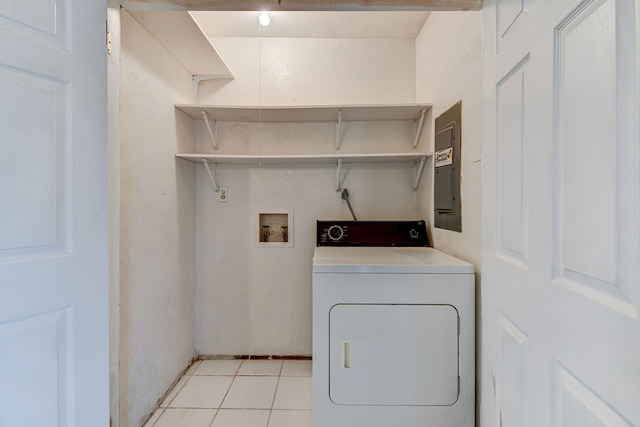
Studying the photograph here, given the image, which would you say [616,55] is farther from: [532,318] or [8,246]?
[8,246]

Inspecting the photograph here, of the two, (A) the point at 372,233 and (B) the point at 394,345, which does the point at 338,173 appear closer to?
(A) the point at 372,233

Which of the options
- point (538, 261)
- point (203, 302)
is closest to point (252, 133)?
point (203, 302)

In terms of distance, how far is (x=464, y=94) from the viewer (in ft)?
4.68

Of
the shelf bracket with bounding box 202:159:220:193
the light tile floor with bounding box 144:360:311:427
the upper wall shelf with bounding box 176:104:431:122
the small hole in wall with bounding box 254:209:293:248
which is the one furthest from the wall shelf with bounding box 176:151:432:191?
the light tile floor with bounding box 144:360:311:427

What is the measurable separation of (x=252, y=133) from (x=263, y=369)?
1808mm

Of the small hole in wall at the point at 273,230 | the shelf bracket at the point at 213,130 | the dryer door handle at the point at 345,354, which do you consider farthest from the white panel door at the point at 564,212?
the shelf bracket at the point at 213,130

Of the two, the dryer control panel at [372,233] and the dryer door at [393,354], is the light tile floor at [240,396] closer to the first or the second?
the dryer door at [393,354]

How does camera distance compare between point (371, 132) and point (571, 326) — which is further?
point (371, 132)

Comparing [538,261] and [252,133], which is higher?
[252,133]

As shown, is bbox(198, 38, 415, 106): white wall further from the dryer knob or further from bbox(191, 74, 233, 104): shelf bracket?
the dryer knob

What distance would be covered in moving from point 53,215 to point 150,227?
83 centimetres

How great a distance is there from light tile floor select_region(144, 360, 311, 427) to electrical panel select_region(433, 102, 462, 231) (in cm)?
140

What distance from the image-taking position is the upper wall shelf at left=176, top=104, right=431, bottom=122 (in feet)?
6.53

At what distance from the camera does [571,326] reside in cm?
60
